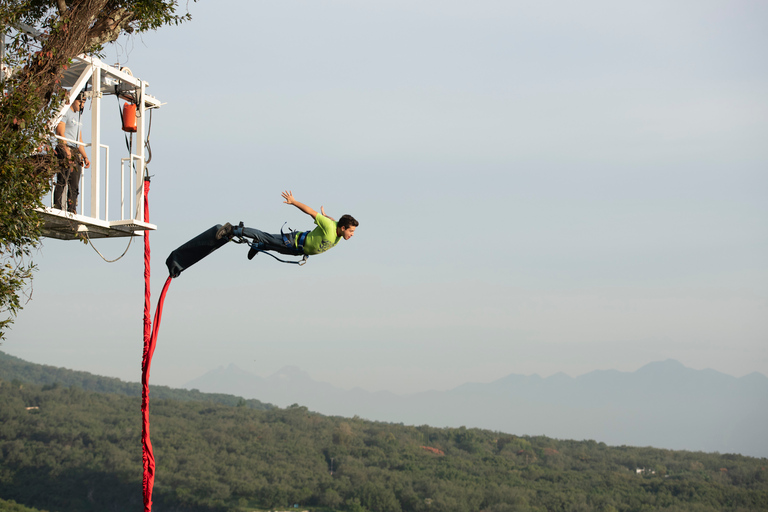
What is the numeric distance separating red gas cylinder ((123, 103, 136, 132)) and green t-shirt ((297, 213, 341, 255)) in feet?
11.3

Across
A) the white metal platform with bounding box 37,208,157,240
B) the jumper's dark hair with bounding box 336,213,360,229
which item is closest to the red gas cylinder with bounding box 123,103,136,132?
the white metal platform with bounding box 37,208,157,240

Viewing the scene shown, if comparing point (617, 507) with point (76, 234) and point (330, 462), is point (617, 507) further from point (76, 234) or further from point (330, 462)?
point (76, 234)

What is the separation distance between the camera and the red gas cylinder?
11.4 m

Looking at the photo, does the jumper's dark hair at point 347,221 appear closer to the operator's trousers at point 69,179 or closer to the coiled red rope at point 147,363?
the coiled red rope at point 147,363

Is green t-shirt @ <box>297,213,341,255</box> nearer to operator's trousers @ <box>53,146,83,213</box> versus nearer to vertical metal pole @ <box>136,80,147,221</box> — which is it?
vertical metal pole @ <box>136,80,147,221</box>

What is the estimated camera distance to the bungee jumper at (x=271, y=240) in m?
10.4

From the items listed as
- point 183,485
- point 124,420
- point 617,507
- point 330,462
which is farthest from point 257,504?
point 617,507

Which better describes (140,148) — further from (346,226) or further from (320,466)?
(320,466)

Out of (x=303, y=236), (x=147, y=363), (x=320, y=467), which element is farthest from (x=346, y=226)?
(x=320, y=467)

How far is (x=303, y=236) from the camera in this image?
10586mm

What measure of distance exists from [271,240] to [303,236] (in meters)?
0.49

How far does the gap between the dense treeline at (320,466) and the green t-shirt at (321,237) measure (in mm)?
128651

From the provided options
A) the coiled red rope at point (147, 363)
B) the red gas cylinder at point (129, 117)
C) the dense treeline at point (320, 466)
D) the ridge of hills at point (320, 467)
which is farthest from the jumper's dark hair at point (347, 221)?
the dense treeline at point (320, 466)

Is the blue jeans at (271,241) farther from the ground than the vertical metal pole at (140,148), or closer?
closer
